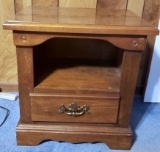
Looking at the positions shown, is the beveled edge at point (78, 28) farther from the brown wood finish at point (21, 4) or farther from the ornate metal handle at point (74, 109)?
the brown wood finish at point (21, 4)

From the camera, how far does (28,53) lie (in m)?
0.80

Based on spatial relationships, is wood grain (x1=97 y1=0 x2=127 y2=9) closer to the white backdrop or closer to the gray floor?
the white backdrop

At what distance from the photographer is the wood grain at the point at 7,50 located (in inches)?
44.6

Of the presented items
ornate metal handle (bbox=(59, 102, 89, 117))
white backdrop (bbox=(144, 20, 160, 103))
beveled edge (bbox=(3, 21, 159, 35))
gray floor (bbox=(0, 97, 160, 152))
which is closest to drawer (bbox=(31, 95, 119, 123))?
ornate metal handle (bbox=(59, 102, 89, 117))

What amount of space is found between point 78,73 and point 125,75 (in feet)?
0.76

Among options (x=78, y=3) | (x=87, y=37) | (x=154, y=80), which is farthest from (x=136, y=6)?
(x=87, y=37)

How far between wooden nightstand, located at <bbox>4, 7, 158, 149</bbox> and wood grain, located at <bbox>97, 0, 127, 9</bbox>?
237mm

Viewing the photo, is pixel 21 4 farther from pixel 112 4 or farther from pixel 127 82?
pixel 127 82

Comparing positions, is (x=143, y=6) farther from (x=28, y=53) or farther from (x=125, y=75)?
(x=28, y=53)

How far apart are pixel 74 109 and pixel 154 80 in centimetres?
57

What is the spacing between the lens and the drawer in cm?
88

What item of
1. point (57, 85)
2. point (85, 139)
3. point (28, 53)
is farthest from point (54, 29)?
point (85, 139)

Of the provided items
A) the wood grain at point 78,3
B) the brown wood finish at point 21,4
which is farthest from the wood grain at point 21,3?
the wood grain at point 78,3

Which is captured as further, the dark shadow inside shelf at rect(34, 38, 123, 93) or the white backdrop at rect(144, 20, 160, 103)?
the white backdrop at rect(144, 20, 160, 103)
